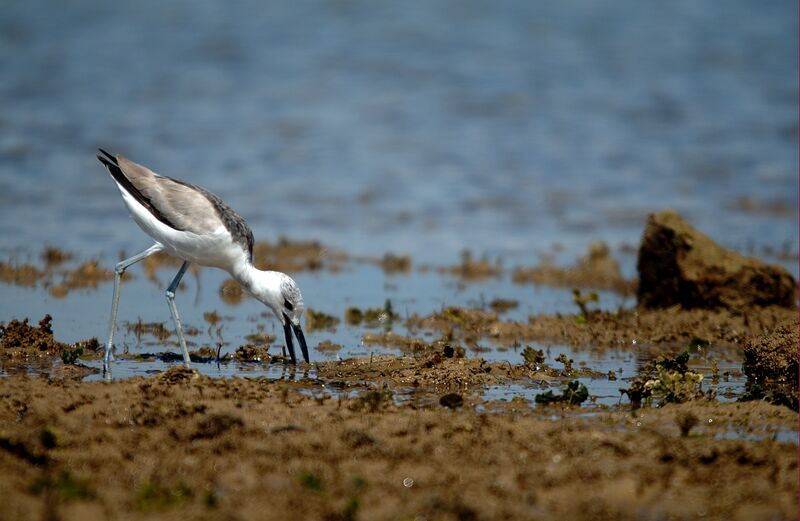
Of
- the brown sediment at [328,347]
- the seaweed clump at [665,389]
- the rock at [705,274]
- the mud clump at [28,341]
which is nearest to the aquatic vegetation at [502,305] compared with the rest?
the rock at [705,274]

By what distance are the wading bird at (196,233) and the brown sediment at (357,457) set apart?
4.75 ft

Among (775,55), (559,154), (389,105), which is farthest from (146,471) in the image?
(775,55)

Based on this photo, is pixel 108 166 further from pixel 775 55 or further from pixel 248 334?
pixel 775 55

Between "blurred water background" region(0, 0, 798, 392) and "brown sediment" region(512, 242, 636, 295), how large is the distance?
1.70ft

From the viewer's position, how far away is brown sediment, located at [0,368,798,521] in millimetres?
5172

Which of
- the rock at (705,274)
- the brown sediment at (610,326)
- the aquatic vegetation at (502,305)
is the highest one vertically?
the rock at (705,274)

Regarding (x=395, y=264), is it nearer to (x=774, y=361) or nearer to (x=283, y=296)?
(x=283, y=296)

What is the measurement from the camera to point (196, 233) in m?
8.34

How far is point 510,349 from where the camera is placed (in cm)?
957

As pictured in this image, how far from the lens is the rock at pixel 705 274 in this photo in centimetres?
1098

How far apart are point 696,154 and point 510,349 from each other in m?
12.2

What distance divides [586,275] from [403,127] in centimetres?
913

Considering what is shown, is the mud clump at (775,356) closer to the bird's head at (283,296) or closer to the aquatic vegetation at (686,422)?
the aquatic vegetation at (686,422)

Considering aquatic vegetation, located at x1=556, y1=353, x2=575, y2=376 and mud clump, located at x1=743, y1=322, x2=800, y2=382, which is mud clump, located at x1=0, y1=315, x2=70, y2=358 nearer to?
aquatic vegetation, located at x1=556, y1=353, x2=575, y2=376
